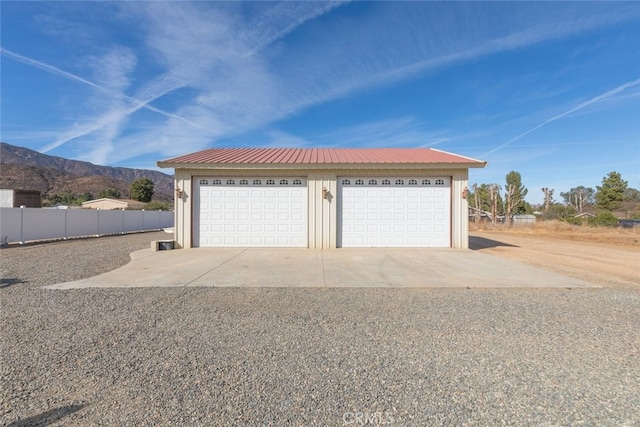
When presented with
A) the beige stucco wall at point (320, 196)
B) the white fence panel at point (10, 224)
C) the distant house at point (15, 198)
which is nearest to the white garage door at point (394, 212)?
the beige stucco wall at point (320, 196)

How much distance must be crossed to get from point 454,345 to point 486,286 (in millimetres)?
2926

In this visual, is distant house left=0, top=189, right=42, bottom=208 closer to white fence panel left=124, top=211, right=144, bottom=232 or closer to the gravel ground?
white fence panel left=124, top=211, right=144, bottom=232

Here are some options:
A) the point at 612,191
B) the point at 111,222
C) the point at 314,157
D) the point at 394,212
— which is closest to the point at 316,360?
the point at 394,212

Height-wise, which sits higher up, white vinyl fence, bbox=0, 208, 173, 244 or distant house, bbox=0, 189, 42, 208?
distant house, bbox=0, 189, 42, 208

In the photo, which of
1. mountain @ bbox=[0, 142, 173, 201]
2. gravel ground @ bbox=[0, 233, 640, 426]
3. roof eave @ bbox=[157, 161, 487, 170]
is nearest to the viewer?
gravel ground @ bbox=[0, 233, 640, 426]

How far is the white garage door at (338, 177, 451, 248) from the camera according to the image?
10.5 meters

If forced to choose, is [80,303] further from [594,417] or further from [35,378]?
[594,417]

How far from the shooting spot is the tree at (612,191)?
3173cm

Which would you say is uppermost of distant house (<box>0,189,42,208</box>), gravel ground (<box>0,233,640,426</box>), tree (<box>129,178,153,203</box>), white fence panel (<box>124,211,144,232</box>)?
tree (<box>129,178,153,203</box>)

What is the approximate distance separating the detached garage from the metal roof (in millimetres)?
126

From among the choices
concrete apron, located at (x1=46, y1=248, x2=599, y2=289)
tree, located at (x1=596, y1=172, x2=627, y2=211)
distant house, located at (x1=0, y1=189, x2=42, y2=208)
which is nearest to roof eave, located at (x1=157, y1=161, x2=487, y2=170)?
concrete apron, located at (x1=46, y1=248, x2=599, y2=289)

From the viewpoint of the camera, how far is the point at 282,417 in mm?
1965

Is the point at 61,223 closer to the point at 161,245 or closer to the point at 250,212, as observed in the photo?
the point at 161,245

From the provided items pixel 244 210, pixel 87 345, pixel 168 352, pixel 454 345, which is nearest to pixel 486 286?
pixel 454 345
